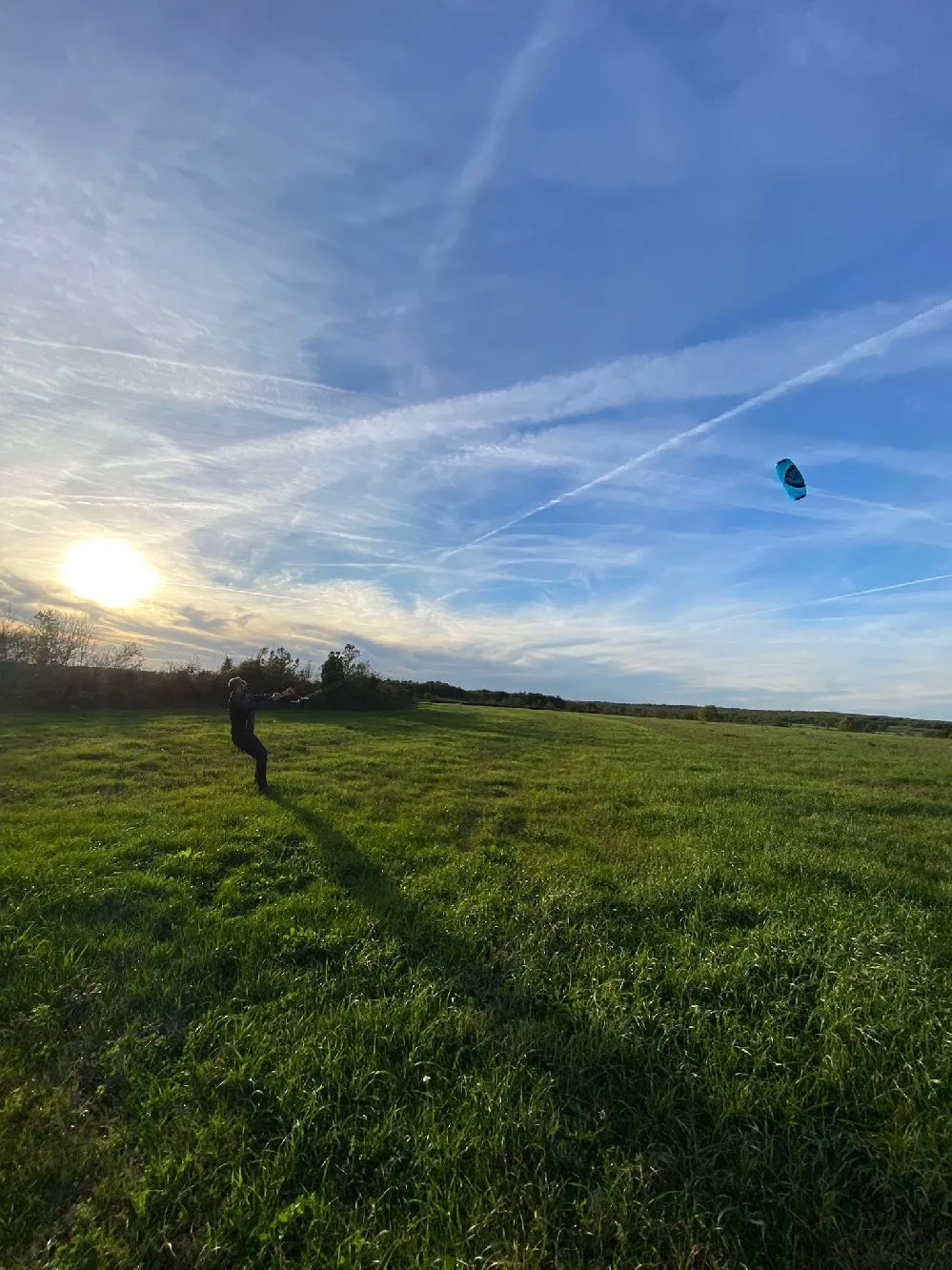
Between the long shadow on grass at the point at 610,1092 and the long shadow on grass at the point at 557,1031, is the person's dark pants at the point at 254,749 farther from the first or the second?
the long shadow on grass at the point at 610,1092

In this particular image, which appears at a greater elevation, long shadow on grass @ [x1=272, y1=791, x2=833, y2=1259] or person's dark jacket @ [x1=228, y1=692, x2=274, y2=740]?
person's dark jacket @ [x1=228, y1=692, x2=274, y2=740]

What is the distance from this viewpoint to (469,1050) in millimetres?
5145

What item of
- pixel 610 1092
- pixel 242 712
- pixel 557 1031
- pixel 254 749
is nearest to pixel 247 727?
pixel 242 712

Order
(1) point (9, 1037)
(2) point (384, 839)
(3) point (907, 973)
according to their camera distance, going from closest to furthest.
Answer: (1) point (9, 1037) < (3) point (907, 973) < (2) point (384, 839)

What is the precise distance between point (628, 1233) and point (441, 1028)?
2.14m

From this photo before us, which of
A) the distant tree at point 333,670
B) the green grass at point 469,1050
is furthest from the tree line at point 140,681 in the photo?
the green grass at point 469,1050

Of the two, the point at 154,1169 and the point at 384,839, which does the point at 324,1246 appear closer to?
the point at 154,1169

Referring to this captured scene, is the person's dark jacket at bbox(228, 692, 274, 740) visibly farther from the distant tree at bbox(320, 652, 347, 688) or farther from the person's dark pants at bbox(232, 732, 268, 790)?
the distant tree at bbox(320, 652, 347, 688)

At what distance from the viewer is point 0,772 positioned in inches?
650

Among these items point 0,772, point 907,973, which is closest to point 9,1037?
point 907,973

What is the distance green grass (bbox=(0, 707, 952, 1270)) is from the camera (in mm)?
3691

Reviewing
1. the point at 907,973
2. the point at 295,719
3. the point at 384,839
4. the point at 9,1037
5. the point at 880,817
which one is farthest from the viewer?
the point at 295,719

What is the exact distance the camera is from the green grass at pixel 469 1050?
369 cm

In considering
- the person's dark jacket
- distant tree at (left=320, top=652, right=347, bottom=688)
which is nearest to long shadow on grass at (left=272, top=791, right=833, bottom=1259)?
the person's dark jacket
